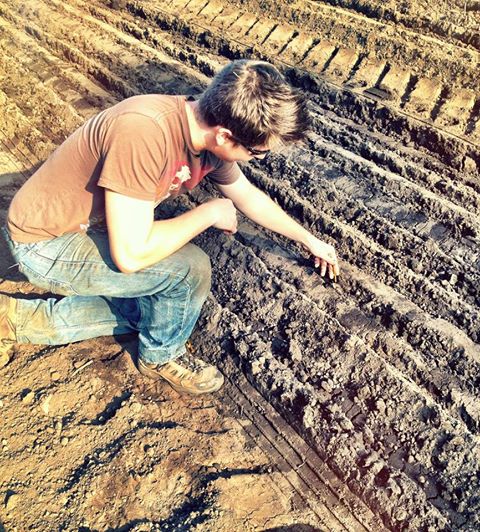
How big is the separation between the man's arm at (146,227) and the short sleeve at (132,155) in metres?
0.05

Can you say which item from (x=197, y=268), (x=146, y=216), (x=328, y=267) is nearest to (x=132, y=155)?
(x=146, y=216)

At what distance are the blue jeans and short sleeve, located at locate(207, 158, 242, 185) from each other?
41 cm

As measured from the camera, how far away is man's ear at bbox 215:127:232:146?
2.24m

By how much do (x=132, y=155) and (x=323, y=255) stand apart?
1.31 m

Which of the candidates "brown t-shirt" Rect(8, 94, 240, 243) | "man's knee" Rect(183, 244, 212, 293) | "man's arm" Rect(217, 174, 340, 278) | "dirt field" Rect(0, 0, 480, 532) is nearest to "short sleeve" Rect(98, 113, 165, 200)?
"brown t-shirt" Rect(8, 94, 240, 243)

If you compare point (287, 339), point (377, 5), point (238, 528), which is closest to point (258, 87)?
point (287, 339)

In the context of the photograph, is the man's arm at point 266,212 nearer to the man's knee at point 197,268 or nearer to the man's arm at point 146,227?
the man's arm at point 146,227

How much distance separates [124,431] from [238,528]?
805 millimetres

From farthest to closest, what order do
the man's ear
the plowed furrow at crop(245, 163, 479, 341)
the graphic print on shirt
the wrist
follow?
the plowed furrow at crop(245, 163, 479, 341) < the wrist < the graphic print on shirt < the man's ear

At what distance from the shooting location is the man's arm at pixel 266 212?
9.61 feet

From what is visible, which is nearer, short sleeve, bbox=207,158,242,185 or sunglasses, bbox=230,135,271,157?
sunglasses, bbox=230,135,271,157

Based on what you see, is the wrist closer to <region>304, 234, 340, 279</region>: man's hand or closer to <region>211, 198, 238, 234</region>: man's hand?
<region>304, 234, 340, 279</region>: man's hand

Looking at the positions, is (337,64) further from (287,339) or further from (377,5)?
(287,339)

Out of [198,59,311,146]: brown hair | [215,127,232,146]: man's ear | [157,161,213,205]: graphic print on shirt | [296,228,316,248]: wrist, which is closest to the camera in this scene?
[198,59,311,146]: brown hair
